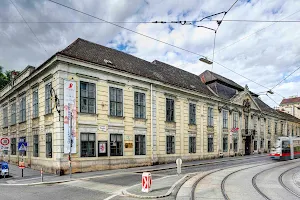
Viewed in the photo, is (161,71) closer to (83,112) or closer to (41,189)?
(83,112)

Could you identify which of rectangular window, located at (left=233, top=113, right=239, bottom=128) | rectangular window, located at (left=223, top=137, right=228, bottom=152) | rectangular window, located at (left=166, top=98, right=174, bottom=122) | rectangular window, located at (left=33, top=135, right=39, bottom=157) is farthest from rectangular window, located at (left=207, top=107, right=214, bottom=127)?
rectangular window, located at (left=33, top=135, right=39, bottom=157)

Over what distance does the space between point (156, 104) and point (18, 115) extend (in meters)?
14.8

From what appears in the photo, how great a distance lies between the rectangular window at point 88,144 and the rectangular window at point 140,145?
4.67m

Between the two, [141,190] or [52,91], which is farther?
[52,91]

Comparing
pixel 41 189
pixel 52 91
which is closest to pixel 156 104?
pixel 52 91

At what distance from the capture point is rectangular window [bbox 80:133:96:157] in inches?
763

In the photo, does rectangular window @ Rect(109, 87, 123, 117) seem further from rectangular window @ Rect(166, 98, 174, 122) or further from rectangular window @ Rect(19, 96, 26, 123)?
rectangular window @ Rect(19, 96, 26, 123)

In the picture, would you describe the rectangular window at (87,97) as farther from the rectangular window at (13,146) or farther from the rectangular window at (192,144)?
the rectangular window at (192,144)

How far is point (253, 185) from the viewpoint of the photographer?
13.0 m

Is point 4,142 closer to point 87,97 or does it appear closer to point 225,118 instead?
point 87,97

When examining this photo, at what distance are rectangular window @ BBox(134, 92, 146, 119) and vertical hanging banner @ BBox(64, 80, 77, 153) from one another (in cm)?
645

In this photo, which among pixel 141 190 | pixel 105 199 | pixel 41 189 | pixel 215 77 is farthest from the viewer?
pixel 215 77

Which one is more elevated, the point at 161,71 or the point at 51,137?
the point at 161,71

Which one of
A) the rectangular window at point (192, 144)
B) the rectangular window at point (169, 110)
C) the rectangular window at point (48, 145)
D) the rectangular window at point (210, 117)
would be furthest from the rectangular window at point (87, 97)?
the rectangular window at point (210, 117)
